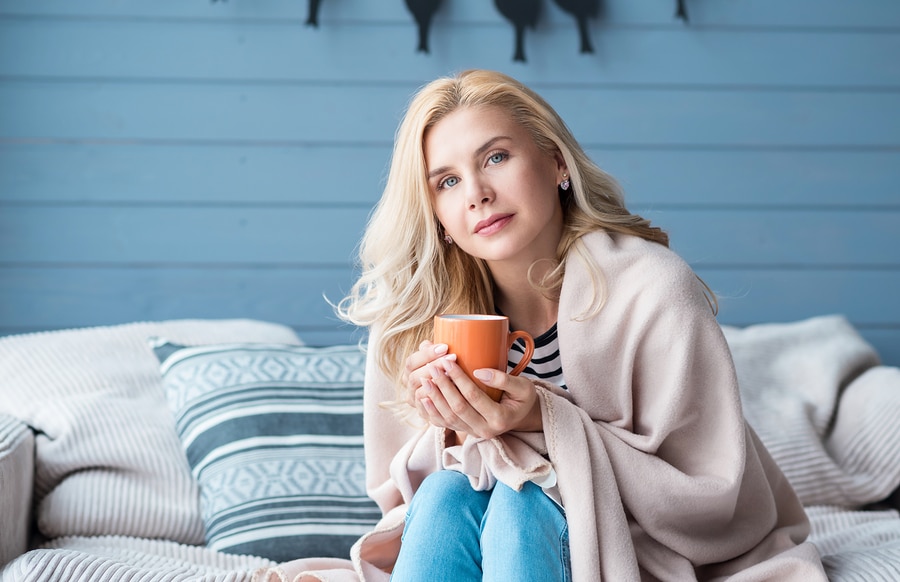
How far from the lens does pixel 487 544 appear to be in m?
1.06

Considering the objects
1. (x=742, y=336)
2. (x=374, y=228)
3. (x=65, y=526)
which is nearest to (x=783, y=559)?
(x=374, y=228)

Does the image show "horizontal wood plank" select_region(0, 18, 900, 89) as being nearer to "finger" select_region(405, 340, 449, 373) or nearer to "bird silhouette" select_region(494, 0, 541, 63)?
"bird silhouette" select_region(494, 0, 541, 63)

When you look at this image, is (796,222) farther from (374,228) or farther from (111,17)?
(111,17)

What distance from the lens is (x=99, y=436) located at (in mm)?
1569

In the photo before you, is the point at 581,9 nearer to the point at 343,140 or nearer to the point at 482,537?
the point at 343,140

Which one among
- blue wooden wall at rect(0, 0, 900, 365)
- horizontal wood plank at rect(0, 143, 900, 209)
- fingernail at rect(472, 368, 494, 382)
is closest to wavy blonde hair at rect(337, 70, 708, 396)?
fingernail at rect(472, 368, 494, 382)

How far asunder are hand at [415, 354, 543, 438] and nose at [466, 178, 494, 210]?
0.26 m

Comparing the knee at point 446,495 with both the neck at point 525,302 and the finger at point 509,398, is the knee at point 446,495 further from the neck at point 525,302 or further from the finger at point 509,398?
the neck at point 525,302

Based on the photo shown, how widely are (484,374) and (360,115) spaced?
50.6 inches

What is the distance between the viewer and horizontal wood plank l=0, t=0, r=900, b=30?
2105 mm

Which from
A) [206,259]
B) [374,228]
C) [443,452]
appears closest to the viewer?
[443,452]

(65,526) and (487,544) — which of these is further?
(65,526)

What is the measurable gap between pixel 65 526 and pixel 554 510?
2.78 feet

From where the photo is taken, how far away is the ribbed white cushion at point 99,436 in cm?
150
